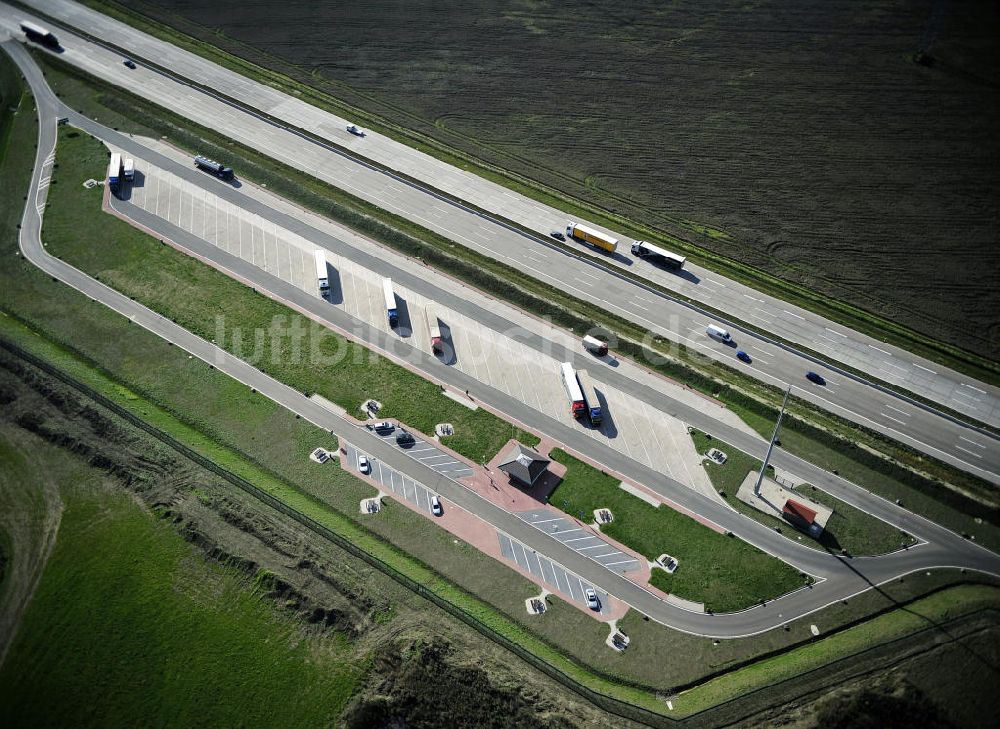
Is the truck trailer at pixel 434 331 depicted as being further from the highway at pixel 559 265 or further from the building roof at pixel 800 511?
the building roof at pixel 800 511

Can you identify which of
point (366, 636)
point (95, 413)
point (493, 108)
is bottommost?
point (366, 636)

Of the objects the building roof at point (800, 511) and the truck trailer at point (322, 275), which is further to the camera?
the truck trailer at point (322, 275)

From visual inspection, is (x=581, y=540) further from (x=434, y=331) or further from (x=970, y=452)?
(x=970, y=452)

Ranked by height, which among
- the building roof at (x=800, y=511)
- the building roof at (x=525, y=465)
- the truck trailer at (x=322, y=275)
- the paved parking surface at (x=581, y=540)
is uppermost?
the truck trailer at (x=322, y=275)

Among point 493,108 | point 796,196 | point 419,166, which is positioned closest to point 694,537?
point 796,196

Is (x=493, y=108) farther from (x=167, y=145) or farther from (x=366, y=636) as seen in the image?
(x=366, y=636)

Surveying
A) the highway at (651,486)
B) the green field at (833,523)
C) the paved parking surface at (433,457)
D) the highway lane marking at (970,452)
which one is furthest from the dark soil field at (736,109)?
the paved parking surface at (433,457)
